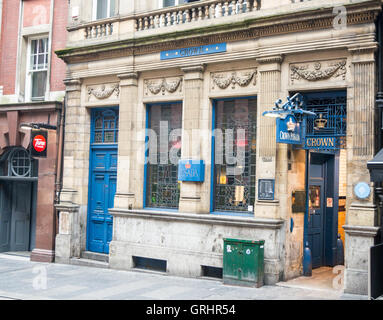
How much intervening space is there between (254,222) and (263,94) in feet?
10.1

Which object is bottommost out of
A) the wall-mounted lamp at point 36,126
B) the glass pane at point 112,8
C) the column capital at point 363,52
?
the wall-mounted lamp at point 36,126

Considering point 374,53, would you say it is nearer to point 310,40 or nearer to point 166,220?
point 310,40

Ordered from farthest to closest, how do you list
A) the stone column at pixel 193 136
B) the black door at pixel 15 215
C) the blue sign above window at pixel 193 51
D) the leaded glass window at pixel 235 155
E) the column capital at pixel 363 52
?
the black door at pixel 15 215 → the stone column at pixel 193 136 → the blue sign above window at pixel 193 51 → the leaded glass window at pixel 235 155 → the column capital at pixel 363 52

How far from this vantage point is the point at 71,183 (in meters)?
15.4

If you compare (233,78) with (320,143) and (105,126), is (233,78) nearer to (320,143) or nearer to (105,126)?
(320,143)

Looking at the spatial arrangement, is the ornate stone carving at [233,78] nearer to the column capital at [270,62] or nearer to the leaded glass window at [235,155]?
the column capital at [270,62]

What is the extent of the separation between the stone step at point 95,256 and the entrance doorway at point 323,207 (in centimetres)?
586

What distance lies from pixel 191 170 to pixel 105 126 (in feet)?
12.3

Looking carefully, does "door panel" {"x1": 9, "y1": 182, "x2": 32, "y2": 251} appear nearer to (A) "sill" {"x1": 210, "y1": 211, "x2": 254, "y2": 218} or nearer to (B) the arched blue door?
(B) the arched blue door

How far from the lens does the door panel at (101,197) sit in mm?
15016

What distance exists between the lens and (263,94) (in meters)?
12.1

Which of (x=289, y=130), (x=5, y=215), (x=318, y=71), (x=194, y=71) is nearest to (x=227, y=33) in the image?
(x=194, y=71)

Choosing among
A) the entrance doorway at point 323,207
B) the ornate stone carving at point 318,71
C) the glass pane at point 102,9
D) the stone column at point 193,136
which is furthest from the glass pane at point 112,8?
the entrance doorway at point 323,207
